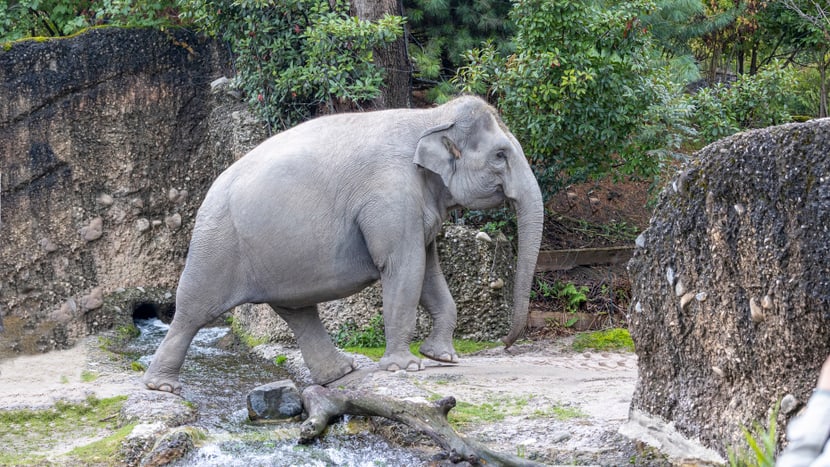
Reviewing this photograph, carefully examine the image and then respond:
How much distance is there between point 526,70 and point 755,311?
580 centimetres

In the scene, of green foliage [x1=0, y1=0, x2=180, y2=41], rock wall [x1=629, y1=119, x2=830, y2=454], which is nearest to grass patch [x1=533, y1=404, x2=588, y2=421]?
rock wall [x1=629, y1=119, x2=830, y2=454]

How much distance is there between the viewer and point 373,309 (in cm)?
965

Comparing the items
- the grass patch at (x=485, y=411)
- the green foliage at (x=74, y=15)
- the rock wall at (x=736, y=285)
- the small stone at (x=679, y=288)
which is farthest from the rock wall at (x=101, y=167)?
the small stone at (x=679, y=288)

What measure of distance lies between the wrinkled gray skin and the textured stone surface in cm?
224

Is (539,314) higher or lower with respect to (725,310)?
lower

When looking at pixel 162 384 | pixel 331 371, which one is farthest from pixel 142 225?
pixel 331 371

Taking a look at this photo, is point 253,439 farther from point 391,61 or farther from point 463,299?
point 391,61

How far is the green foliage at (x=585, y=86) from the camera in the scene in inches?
382

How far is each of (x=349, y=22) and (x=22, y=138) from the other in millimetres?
3679

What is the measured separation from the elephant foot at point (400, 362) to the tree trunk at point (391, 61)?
374cm

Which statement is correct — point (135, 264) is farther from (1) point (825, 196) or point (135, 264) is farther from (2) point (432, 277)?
(1) point (825, 196)

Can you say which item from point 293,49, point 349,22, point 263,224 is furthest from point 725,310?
point 293,49

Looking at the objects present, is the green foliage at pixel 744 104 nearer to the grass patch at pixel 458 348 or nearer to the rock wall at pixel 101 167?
the grass patch at pixel 458 348

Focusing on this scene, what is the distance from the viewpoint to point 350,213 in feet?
23.3
